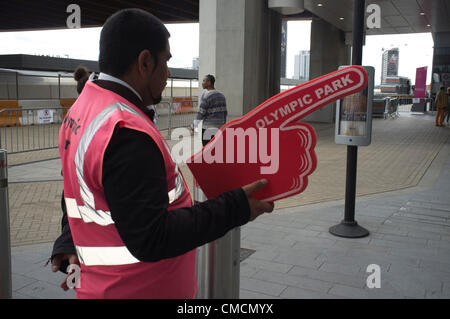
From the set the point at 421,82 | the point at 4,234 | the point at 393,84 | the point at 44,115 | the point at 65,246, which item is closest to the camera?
the point at 65,246

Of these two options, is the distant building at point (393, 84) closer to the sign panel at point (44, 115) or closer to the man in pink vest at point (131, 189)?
the sign panel at point (44, 115)

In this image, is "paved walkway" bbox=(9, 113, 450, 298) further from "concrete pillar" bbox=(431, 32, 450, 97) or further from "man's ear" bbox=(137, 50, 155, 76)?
"concrete pillar" bbox=(431, 32, 450, 97)

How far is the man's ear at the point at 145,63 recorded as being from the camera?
135 cm

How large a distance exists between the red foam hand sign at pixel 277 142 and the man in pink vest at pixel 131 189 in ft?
0.22

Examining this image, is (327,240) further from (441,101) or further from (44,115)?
(441,101)

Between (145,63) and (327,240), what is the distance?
3.92 metres

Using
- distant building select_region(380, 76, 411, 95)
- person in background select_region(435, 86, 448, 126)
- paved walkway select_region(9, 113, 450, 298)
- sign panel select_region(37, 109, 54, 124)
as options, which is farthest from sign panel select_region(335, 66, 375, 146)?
distant building select_region(380, 76, 411, 95)

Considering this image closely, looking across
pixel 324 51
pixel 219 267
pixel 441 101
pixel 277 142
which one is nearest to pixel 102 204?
pixel 277 142

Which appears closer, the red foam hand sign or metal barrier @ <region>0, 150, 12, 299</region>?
the red foam hand sign

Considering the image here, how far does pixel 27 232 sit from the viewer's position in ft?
16.9

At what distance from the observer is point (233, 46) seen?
12344mm

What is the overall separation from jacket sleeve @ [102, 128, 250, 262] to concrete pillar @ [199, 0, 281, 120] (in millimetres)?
11363

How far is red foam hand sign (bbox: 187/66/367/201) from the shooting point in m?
1.29
